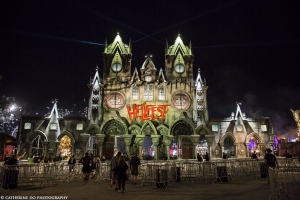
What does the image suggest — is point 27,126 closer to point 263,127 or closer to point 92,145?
point 92,145

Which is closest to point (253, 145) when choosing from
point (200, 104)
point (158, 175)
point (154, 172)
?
point (200, 104)

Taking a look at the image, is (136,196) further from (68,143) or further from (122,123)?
(68,143)

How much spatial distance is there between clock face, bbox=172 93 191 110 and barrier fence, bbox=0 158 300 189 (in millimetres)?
20734

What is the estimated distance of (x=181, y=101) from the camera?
3766 centimetres

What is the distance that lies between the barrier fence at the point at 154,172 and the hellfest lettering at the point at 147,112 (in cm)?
1865

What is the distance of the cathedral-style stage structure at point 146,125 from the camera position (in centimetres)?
3478

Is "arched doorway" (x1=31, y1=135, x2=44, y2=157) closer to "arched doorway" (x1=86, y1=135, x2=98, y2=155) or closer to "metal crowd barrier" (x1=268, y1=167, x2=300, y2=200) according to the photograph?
"arched doorway" (x1=86, y1=135, x2=98, y2=155)

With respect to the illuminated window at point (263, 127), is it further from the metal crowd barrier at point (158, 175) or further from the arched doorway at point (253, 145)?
the metal crowd barrier at point (158, 175)

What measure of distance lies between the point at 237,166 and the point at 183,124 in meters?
18.9

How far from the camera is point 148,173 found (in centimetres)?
1422

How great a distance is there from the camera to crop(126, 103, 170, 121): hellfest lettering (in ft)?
Result: 116

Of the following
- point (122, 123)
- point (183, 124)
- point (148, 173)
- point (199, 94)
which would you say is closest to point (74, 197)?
point (148, 173)

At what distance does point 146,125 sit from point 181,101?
7.20 meters

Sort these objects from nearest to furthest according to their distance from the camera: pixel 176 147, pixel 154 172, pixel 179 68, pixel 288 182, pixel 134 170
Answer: pixel 288 182, pixel 154 172, pixel 134 170, pixel 176 147, pixel 179 68
